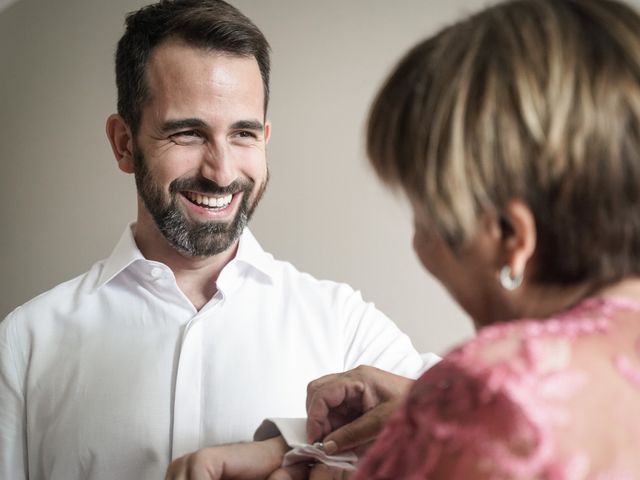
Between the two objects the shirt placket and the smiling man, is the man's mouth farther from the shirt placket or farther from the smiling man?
the shirt placket

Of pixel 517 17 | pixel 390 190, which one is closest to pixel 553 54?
pixel 517 17

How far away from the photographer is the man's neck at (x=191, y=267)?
1.60m

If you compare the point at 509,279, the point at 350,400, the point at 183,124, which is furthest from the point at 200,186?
the point at 509,279

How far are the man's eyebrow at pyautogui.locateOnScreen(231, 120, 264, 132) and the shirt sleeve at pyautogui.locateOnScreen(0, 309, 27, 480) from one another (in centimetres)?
65

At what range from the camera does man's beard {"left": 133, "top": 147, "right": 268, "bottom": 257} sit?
61.0 inches

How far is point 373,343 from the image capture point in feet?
5.31

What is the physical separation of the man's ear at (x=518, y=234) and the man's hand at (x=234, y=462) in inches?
23.1

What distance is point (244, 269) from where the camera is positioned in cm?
165

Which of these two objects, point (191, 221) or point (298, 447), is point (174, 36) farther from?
point (298, 447)

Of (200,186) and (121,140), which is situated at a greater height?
(121,140)

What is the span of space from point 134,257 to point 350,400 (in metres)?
0.64

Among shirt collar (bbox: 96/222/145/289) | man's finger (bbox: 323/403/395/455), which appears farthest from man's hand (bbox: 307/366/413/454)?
shirt collar (bbox: 96/222/145/289)

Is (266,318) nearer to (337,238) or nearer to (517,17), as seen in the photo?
(337,238)

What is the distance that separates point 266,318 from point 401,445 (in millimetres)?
998
